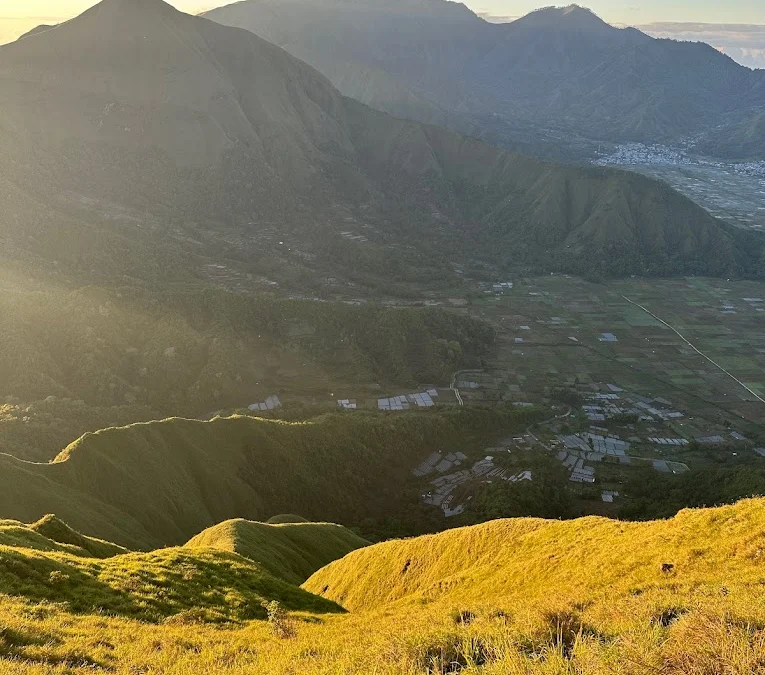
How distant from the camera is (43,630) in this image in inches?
908

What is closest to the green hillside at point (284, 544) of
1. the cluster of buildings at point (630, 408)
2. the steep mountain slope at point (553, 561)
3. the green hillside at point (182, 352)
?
the steep mountain slope at point (553, 561)

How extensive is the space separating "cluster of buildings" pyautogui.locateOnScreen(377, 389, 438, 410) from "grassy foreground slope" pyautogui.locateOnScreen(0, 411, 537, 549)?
10.8 meters

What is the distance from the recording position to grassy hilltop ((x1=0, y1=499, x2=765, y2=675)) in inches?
688

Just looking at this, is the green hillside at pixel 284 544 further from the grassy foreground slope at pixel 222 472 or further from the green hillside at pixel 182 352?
the green hillside at pixel 182 352

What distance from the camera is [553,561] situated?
36969mm

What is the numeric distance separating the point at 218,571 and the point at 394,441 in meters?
71.9

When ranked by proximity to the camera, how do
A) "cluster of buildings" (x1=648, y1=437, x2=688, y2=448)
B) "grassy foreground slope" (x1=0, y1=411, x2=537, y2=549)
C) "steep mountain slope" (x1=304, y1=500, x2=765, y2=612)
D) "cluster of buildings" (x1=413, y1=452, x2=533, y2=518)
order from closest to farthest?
1. "steep mountain slope" (x1=304, y1=500, x2=765, y2=612)
2. "grassy foreground slope" (x1=0, y1=411, x2=537, y2=549)
3. "cluster of buildings" (x1=413, y1=452, x2=533, y2=518)
4. "cluster of buildings" (x1=648, y1=437, x2=688, y2=448)

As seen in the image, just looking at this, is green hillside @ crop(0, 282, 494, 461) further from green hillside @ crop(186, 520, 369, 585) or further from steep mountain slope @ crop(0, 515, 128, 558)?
steep mountain slope @ crop(0, 515, 128, 558)

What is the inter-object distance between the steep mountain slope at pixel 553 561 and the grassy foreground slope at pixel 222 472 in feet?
85.2

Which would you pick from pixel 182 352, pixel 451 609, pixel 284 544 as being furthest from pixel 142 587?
pixel 182 352

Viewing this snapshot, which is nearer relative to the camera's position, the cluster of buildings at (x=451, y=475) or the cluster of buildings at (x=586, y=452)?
the cluster of buildings at (x=451, y=475)

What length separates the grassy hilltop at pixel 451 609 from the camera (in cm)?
1747

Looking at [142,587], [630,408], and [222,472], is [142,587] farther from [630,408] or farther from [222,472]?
[630,408]

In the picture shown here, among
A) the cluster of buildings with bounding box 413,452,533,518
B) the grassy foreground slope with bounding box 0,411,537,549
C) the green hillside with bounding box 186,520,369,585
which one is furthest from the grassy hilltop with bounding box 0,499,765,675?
the cluster of buildings with bounding box 413,452,533,518
